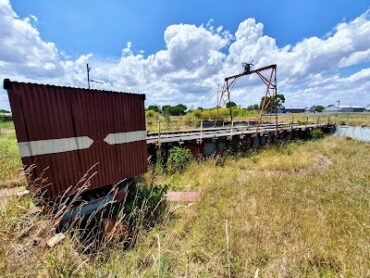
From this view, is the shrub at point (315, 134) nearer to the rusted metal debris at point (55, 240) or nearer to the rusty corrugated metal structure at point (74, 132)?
the rusty corrugated metal structure at point (74, 132)

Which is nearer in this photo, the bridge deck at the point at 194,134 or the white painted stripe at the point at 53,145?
the white painted stripe at the point at 53,145

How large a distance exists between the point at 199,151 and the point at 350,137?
18062 mm

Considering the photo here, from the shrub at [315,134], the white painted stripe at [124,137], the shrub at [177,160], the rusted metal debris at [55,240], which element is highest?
the white painted stripe at [124,137]

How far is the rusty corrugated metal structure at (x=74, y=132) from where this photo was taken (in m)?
4.38

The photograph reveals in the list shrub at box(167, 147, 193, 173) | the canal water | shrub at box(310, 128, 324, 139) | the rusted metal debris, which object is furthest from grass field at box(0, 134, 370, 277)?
the canal water

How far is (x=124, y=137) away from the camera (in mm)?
6328

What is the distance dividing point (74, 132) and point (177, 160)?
515 cm

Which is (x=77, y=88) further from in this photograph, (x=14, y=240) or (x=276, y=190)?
(x=276, y=190)

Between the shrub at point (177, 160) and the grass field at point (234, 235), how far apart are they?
415mm

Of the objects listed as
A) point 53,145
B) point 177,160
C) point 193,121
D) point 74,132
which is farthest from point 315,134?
point 53,145

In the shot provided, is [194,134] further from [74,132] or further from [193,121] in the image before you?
[193,121]

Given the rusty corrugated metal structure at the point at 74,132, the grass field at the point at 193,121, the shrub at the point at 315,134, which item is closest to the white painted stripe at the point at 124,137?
the rusty corrugated metal structure at the point at 74,132

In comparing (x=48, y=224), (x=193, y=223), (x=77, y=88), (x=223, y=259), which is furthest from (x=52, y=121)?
(x=223, y=259)

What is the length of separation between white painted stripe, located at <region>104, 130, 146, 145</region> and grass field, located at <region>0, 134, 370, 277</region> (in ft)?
6.60
